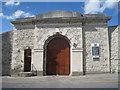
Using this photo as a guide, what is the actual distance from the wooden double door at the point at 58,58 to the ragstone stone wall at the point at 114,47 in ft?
11.4

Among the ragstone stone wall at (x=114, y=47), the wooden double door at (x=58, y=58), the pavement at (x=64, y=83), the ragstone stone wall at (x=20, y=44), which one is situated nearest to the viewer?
the pavement at (x=64, y=83)

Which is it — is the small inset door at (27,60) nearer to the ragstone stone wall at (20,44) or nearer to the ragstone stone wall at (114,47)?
the ragstone stone wall at (20,44)

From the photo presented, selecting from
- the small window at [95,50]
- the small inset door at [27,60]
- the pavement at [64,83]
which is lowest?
the pavement at [64,83]

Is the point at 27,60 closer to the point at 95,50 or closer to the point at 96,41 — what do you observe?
the point at 95,50

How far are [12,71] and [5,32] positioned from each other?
11.6ft

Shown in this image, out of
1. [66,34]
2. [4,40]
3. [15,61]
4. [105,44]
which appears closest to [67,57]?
[66,34]

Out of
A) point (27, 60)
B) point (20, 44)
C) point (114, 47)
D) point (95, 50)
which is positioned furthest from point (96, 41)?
point (20, 44)

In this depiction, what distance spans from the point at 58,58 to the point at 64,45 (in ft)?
3.86

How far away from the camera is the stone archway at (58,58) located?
9.74 metres

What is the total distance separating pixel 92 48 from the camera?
9.50 metres

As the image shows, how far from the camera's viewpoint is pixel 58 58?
9828 mm

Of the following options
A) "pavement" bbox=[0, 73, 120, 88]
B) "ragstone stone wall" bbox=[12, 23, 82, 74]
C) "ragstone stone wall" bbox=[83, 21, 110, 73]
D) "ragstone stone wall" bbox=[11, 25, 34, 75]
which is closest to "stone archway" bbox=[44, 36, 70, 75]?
"ragstone stone wall" bbox=[12, 23, 82, 74]

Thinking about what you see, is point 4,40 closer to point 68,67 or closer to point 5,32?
point 5,32

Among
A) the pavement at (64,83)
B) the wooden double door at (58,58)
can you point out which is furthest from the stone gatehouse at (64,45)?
the pavement at (64,83)
